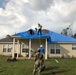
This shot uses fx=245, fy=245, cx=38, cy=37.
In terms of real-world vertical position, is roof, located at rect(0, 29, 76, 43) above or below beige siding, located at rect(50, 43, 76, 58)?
above

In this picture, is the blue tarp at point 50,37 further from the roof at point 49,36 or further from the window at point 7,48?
the window at point 7,48

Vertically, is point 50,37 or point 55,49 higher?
point 50,37

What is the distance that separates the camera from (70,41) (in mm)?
36844

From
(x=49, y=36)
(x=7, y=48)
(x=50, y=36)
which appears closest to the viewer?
(x=49, y=36)

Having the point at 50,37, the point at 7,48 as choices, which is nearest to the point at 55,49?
the point at 50,37

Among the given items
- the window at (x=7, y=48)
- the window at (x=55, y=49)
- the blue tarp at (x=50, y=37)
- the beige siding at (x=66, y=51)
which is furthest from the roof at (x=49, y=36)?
the window at (x=7, y=48)

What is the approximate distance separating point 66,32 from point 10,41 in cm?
2805

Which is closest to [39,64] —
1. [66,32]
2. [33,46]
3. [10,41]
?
[33,46]

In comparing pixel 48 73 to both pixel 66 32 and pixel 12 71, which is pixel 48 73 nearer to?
pixel 12 71

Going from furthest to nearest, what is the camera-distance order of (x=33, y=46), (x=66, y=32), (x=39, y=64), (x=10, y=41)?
(x=66, y=32) → (x=10, y=41) → (x=33, y=46) → (x=39, y=64)

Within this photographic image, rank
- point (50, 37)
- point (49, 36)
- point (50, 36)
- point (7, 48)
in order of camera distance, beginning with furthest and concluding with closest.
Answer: point (7, 48) < point (50, 36) < point (50, 37) < point (49, 36)

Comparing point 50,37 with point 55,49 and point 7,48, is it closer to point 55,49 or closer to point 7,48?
point 55,49

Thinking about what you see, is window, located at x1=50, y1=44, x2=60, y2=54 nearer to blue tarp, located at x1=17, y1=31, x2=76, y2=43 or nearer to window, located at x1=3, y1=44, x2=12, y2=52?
blue tarp, located at x1=17, y1=31, x2=76, y2=43

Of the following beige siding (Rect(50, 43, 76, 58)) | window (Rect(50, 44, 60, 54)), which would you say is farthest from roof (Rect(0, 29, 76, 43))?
window (Rect(50, 44, 60, 54))
